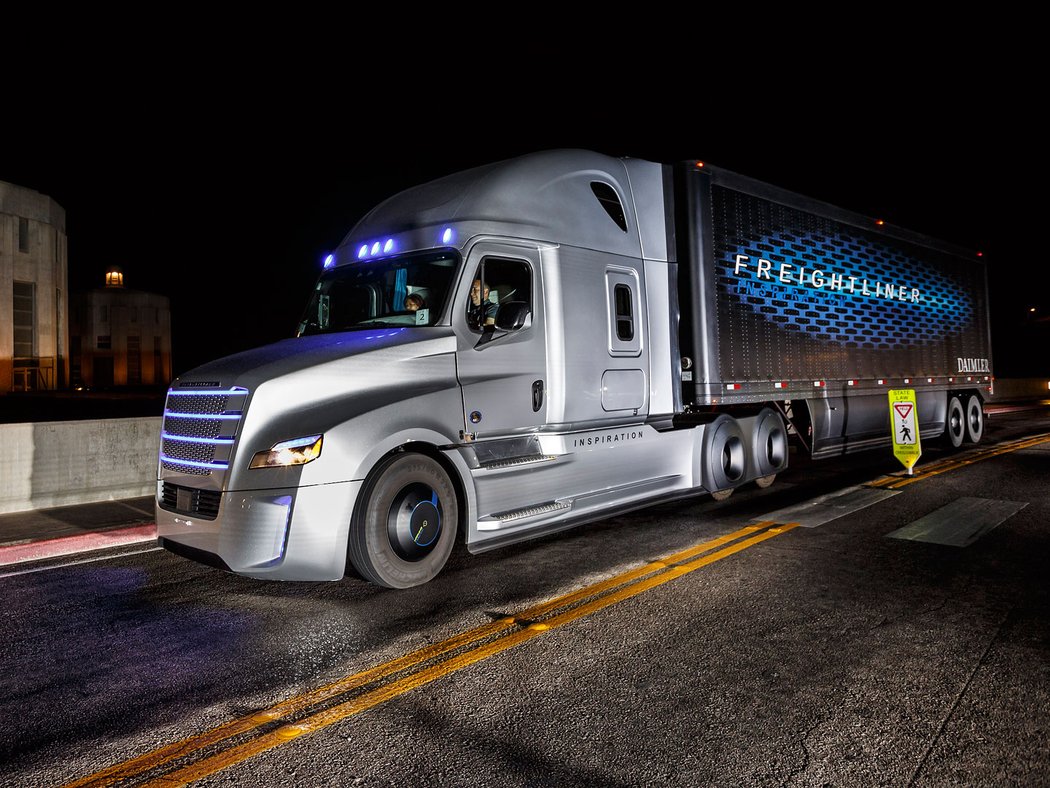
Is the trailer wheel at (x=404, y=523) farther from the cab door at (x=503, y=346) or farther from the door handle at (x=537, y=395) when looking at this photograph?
the door handle at (x=537, y=395)

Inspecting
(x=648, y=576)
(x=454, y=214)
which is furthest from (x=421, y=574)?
(x=454, y=214)

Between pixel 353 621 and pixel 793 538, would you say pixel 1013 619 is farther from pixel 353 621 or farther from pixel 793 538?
pixel 353 621

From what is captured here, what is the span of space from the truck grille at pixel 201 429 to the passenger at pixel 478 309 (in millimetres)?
1857

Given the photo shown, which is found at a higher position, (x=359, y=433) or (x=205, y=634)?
(x=359, y=433)

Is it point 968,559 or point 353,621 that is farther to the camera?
point 968,559

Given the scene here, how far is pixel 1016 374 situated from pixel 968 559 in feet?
294

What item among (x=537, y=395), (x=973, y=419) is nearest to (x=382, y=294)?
(x=537, y=395)

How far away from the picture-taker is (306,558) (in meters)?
4.88

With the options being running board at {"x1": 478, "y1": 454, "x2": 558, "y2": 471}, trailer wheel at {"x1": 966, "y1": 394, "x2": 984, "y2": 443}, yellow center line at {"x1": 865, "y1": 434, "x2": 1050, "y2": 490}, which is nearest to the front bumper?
running board at {"x1": 478, "y1": 454, "x2": 558, "y2": 471}

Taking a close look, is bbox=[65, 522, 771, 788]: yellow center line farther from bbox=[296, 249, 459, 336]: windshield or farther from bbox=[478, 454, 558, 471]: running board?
bbox=[296, 249, 459, 336]: windshield

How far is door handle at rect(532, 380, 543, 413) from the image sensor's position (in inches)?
252

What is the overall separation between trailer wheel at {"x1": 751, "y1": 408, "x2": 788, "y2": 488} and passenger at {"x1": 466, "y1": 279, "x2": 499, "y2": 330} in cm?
473

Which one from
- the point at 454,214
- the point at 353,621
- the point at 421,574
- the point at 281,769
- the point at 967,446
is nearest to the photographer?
the point at 281,769

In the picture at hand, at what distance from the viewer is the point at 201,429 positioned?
5.23 metres
